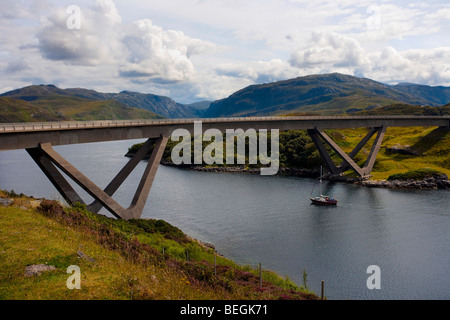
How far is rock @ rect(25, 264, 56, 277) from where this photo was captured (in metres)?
15.3

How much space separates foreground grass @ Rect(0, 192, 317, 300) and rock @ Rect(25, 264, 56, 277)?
204 mm

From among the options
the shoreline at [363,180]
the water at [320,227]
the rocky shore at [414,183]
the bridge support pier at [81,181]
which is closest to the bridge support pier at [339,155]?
the shoreline at [363,180]

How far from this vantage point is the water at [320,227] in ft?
116

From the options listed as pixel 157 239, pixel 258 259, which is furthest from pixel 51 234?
pixel 258 259

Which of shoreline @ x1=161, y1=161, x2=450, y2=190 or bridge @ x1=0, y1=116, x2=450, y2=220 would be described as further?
shoreline @ x1=161, y1=161, x2=450, y2=190

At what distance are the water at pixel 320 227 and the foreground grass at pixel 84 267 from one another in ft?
37.9

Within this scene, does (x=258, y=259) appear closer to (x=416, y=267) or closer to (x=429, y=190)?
(x=416, y=267)

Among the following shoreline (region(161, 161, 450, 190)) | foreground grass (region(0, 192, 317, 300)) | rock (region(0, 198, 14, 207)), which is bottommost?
shoreline (region(161, 161, 450, 190))

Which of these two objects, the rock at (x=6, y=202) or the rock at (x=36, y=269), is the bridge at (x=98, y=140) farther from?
the rock at (x=36, y=269)

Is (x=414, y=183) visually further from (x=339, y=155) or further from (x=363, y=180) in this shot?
(x=339, y=155)

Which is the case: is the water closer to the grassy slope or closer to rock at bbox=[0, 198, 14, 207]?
rock at bbox=[0, 198, 14, 207]

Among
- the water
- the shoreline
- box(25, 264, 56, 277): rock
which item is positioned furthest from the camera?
the shoreline

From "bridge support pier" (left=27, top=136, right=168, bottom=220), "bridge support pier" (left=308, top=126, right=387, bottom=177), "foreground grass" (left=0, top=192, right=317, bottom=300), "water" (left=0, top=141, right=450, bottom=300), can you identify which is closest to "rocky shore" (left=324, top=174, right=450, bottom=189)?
"water" (left=0, top=141, right=450, bottom=300)

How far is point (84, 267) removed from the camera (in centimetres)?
1666
